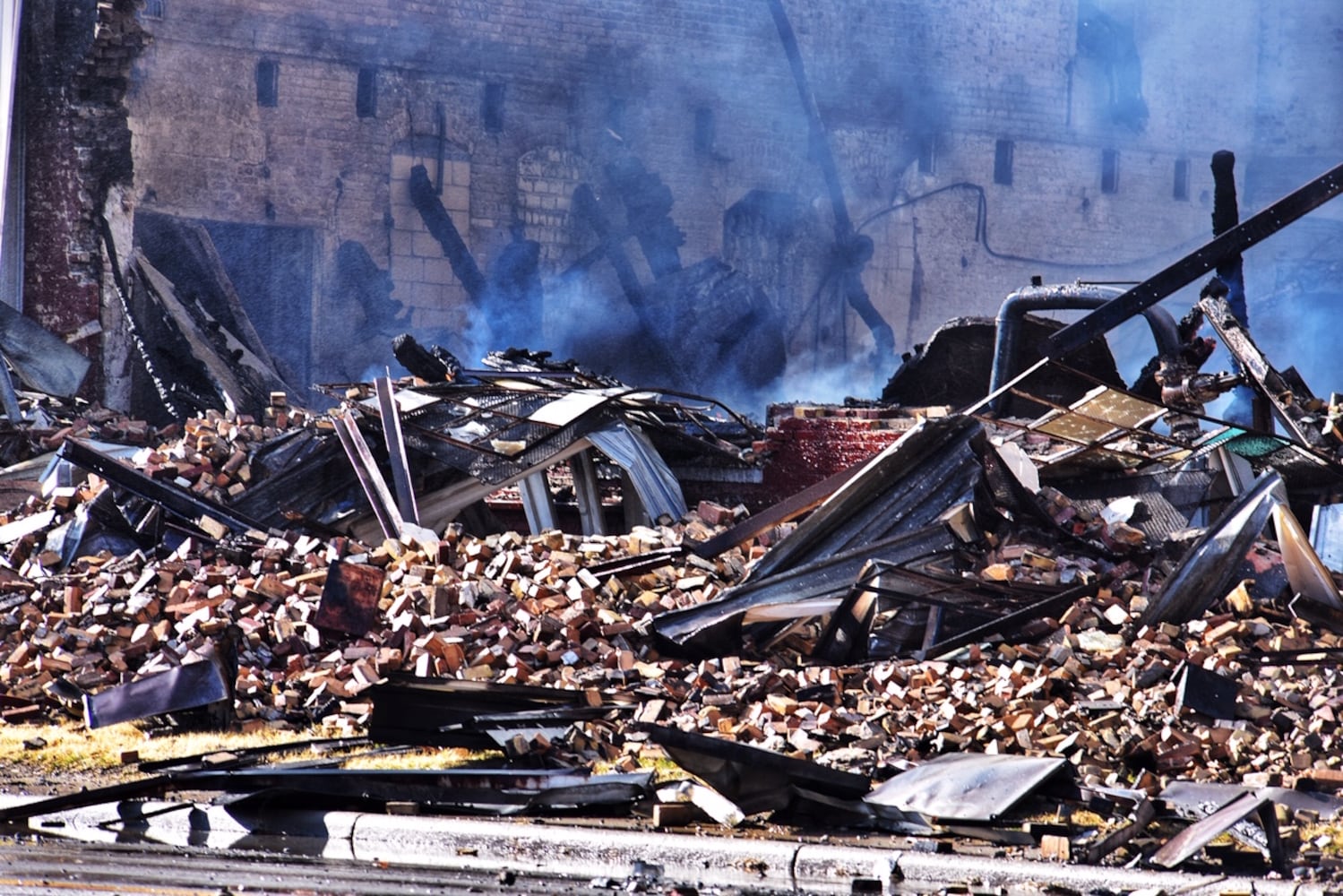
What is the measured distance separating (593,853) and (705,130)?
22287 mm

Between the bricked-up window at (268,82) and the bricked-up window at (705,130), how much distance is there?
679 centimetres

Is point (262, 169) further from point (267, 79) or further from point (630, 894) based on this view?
point (630, 894)

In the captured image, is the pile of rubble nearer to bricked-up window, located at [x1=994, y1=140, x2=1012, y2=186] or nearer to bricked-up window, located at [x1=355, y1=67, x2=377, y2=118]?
bricked-up window, located at [x1=355, y1=67, x2=377, y2=118]

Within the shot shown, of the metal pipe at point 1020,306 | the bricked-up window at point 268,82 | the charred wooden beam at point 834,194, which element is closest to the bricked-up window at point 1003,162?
the charred wooden beam at point 834,194

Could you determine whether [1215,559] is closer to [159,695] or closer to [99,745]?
[159,695]

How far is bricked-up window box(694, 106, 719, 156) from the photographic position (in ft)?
84.4

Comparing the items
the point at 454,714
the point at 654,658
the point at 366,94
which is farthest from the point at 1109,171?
the point at 454,714

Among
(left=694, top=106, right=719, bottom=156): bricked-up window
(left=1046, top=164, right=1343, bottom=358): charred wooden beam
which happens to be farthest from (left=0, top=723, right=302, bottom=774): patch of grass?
(left=694, top=106, right=719, bottom=156): bricked-up window

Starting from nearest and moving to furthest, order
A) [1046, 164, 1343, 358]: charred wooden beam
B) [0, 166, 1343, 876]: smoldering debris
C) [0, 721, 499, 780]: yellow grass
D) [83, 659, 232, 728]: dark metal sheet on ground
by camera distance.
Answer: [0, 166, 1343, 876]: smoldering debris
[0, 721, 499, 780]: yellow grass
[83, 659, 232, 728]: dark metal sheet on ground
[1046, 164, 1343, 358]: charred wooden beam

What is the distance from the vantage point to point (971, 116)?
28.1 metres

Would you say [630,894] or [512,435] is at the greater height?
[512,435]

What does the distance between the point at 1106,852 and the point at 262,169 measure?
2025 cm

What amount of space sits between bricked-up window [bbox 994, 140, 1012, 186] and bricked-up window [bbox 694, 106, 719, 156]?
5.66m

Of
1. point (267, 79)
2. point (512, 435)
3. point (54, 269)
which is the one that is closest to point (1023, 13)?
point (267, 79)
